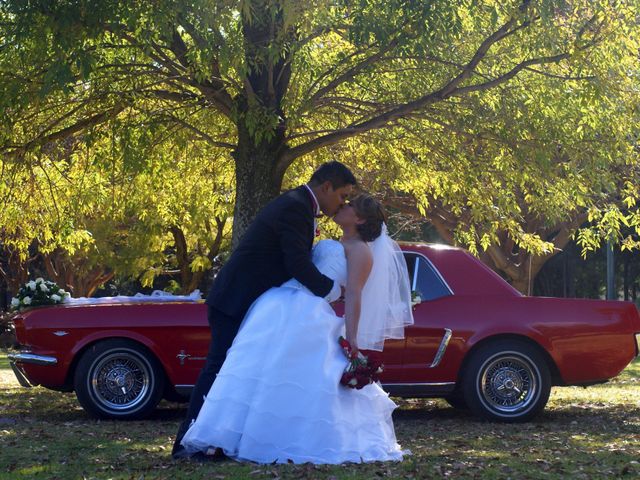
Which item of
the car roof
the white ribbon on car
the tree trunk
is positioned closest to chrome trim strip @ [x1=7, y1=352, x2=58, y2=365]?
the white ribbon on car

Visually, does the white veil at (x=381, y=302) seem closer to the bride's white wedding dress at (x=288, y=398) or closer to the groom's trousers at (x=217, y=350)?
the bride's white wedding dress at (x=288, y=398)

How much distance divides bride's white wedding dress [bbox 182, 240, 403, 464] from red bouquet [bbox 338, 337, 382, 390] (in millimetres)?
58

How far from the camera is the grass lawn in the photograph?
652cm

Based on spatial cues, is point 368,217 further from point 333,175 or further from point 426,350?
point 426,350

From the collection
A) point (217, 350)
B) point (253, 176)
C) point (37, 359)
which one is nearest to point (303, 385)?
point (217, 350)

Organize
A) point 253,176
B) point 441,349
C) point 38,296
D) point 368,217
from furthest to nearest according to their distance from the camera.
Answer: point 253,176, point 38,296, point 441,349, point 368,217

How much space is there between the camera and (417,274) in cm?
1012

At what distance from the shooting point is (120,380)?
32.3 ft

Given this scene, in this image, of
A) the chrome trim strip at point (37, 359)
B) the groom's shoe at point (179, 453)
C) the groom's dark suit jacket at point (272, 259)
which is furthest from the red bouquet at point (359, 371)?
the chrome trim strip at point (37, 359)

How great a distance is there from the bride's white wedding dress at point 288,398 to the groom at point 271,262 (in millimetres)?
107

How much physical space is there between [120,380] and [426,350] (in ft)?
9.13

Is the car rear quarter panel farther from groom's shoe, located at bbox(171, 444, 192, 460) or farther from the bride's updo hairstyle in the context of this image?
groom's shoe, located at bbox(171, 444, 192, 460)

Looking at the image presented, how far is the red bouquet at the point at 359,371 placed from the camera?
6.93m

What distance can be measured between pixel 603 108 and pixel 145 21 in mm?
5055
